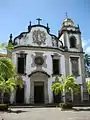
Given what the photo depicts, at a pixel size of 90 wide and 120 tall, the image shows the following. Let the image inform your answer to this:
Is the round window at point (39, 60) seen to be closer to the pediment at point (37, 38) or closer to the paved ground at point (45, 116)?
the pediment at point (37, 38)

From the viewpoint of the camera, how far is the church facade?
90.3 ft

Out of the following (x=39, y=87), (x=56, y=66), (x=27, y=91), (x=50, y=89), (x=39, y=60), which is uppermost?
(x=39, y=60)

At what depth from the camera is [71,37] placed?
3186cm

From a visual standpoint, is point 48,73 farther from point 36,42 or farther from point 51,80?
point 36,42

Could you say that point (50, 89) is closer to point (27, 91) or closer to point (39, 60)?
point (27, 91)

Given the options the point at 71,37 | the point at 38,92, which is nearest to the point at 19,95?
the point at 38,92

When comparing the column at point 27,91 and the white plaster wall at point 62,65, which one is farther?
the white plaster wall at point 62,65

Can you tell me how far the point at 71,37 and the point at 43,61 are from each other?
663 centimetres

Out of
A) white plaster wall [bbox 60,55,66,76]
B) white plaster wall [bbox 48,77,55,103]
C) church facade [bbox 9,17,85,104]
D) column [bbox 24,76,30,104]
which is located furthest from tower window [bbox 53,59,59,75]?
column [bbox 24,76,30,104]

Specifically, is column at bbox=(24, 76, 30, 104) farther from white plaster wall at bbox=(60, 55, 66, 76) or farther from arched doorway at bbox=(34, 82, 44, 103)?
white plaster wall at bbox=(60, 55, 66, 76)

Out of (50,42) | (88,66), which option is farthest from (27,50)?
(88,66)

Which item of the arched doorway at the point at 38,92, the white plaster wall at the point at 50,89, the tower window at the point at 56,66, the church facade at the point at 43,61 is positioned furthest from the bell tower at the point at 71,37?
the arched doorway at the point at 38,92

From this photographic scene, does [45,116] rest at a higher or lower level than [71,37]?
lower

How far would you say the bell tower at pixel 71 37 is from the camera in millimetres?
31205
